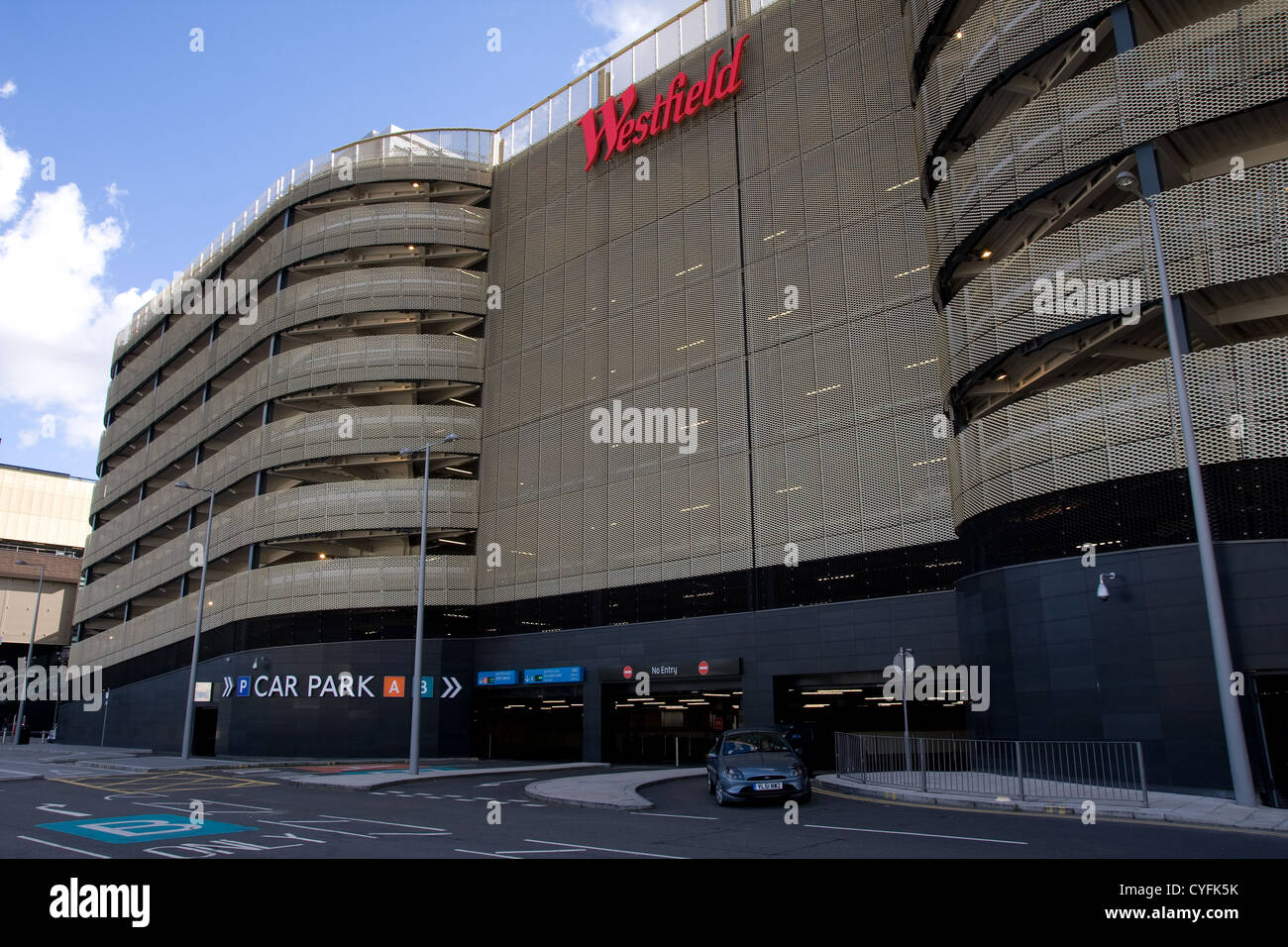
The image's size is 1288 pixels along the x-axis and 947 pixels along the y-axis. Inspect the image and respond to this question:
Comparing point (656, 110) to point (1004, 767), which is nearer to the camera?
point (1004, 767)

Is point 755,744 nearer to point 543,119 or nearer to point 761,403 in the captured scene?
point 761,403

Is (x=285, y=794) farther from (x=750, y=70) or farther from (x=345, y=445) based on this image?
(x=750, y=70)

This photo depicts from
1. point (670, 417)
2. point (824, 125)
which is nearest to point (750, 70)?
point (824, 125)

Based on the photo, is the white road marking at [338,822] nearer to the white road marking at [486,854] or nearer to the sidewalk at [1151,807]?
the white road marking at [486,854]

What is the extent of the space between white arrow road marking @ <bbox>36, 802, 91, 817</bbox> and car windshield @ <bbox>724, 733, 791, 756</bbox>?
12.1 meters

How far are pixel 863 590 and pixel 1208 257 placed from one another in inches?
562

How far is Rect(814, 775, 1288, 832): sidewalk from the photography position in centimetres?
1381

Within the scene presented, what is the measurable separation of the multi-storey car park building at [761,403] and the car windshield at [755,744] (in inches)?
277

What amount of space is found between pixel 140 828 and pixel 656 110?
34.3 meters

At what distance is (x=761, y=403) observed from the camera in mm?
33938

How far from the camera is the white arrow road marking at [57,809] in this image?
16609 mm

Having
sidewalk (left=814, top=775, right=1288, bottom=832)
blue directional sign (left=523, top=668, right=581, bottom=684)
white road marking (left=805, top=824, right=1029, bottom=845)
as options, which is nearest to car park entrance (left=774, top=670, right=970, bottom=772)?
sidewalk (left=814, top=775, right=1288, bottom=832)

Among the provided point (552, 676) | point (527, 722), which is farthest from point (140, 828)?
point (527, 722)
